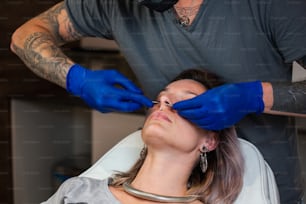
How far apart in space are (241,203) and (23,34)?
661mm

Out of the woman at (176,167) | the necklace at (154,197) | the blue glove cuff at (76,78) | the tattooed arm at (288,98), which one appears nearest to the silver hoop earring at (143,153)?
the woman at (176,167)

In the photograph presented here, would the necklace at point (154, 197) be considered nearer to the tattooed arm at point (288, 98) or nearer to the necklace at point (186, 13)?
the tattooed arm at point (288, 98)

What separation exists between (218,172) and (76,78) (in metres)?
0.39

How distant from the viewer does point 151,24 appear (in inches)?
51.8

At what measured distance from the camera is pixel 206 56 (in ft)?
4.16

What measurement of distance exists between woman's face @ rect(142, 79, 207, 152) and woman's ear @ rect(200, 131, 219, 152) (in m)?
0.02

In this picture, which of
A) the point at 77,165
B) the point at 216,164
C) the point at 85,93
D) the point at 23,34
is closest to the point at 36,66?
the point at 23,34

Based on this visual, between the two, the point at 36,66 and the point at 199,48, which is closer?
the point at 199,48

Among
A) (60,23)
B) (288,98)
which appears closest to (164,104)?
(288,98)

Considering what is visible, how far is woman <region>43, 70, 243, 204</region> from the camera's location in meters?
1.23

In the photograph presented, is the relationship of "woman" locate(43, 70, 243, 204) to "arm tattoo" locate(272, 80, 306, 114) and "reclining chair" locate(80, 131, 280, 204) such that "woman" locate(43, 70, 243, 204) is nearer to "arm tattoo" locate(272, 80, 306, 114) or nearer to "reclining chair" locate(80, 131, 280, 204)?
"reclining chair" locate(80, 131, 280, 204)

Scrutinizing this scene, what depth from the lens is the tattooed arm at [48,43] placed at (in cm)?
133

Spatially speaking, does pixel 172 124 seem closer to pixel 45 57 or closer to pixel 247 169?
pixel 247 169

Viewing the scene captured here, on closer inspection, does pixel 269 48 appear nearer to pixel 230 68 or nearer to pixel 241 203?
pixel 230 68
